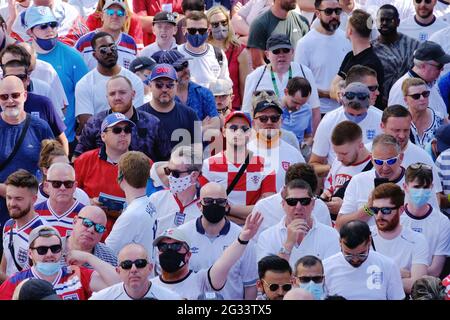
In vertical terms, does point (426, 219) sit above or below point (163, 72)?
below

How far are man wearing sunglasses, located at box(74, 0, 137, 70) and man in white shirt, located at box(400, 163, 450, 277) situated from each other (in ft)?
14.6

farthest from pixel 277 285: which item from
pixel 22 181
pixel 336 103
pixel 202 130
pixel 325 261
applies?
pixel 336 103

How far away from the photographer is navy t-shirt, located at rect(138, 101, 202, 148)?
14922mm

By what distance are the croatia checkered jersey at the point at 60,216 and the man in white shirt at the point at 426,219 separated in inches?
106

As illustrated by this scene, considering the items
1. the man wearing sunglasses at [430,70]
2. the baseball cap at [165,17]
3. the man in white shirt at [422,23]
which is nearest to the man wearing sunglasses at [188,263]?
the man wearing sunglasses at [430,70]

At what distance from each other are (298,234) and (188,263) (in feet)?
3.15

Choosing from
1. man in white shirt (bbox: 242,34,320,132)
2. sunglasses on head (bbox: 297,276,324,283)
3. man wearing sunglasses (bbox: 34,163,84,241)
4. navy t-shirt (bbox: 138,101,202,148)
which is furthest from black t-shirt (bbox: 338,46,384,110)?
sunglasses on head (bbox: 297,276,324,283)

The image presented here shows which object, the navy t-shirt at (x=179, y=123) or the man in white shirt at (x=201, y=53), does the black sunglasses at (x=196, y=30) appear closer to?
the man in white shirt at (x=201, y=53)

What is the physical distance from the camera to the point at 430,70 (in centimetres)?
1555

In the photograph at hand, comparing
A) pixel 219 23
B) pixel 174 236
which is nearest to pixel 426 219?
pixel 174 236

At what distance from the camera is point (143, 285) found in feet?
38.8

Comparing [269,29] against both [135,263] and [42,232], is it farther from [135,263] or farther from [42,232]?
[135,263]
